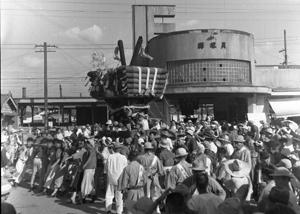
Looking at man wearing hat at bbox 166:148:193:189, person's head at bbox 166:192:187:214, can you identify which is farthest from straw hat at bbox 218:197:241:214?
man wearing hat at bbox 166:148:193:189

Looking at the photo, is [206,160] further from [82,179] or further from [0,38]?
[0,38]

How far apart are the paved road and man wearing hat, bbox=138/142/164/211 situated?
1600mm

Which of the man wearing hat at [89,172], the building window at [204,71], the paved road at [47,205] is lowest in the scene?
the paved road at [47,205]

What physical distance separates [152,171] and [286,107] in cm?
2244

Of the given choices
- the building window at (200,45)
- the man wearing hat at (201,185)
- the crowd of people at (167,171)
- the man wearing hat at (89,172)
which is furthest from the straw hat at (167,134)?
the building window at (200,45)

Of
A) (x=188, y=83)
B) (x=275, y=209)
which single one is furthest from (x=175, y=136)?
(x=188, y=83)

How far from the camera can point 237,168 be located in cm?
654

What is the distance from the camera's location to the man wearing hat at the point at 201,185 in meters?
4.64

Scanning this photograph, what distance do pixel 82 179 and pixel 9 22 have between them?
7133mm

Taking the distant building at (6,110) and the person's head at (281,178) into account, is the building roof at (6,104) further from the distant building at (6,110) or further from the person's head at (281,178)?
the person's head at (281,178)

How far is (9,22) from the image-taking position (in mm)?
2637

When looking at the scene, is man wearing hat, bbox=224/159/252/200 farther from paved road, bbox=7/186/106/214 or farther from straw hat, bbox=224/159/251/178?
paved road, bbox=7/186/106/214

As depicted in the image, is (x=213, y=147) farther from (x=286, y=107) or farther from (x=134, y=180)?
(x=286, y=107)

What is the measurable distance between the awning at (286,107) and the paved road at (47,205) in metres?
19.9
